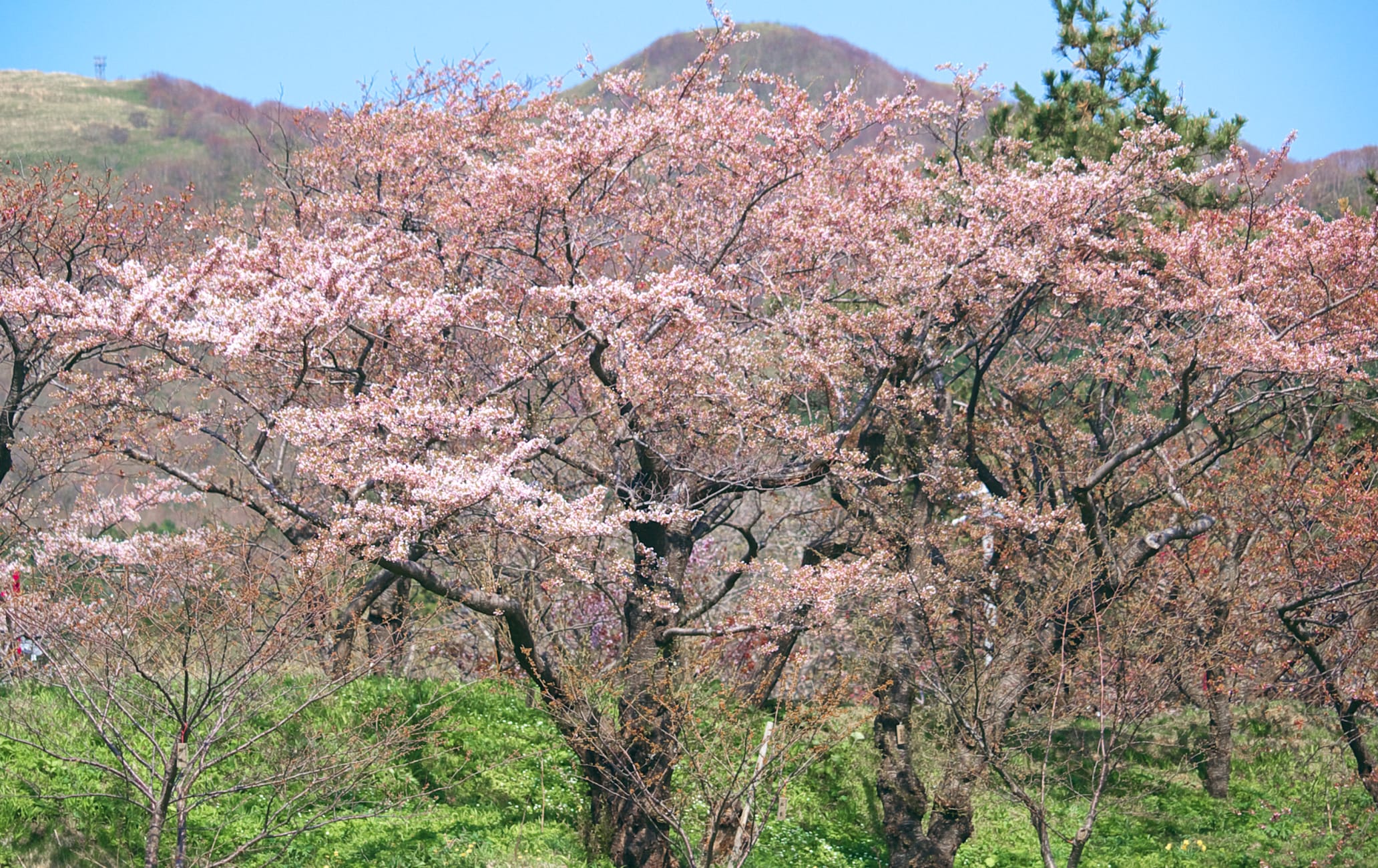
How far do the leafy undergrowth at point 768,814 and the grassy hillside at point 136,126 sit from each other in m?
41.9

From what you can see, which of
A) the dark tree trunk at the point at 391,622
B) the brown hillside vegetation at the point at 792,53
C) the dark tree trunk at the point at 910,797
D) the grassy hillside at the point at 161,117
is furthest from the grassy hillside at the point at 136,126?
the dark tree trunk at the point at 910,797

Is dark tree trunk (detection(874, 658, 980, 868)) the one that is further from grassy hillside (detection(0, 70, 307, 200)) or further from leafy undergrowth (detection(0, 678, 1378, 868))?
grassy hillside (detection(0, 70, 307, 200))

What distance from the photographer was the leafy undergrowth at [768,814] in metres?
9.30

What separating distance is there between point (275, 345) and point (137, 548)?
4.98m

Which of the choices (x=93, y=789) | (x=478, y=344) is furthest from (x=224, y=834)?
(x=478, y=344)

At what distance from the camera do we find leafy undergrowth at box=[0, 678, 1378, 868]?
930cm

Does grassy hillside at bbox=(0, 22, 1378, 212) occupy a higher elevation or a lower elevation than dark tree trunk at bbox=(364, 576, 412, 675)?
higher

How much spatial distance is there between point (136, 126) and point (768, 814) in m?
77.0

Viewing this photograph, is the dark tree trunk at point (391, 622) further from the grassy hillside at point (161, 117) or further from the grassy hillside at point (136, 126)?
the grassy hillside at point (136, 126)

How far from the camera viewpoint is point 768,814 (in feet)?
27.6

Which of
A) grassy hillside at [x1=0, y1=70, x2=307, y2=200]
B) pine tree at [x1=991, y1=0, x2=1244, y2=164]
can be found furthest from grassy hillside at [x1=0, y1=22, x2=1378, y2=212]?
pine tree at [x1=991, y1=0, x2=1244, y2=164]

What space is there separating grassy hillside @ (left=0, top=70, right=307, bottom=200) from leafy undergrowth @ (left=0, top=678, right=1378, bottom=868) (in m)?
41.9

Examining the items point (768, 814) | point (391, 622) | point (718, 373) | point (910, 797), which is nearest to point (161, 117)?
point (391, 622)

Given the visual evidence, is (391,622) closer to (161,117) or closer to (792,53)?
Answer: (161,117)
